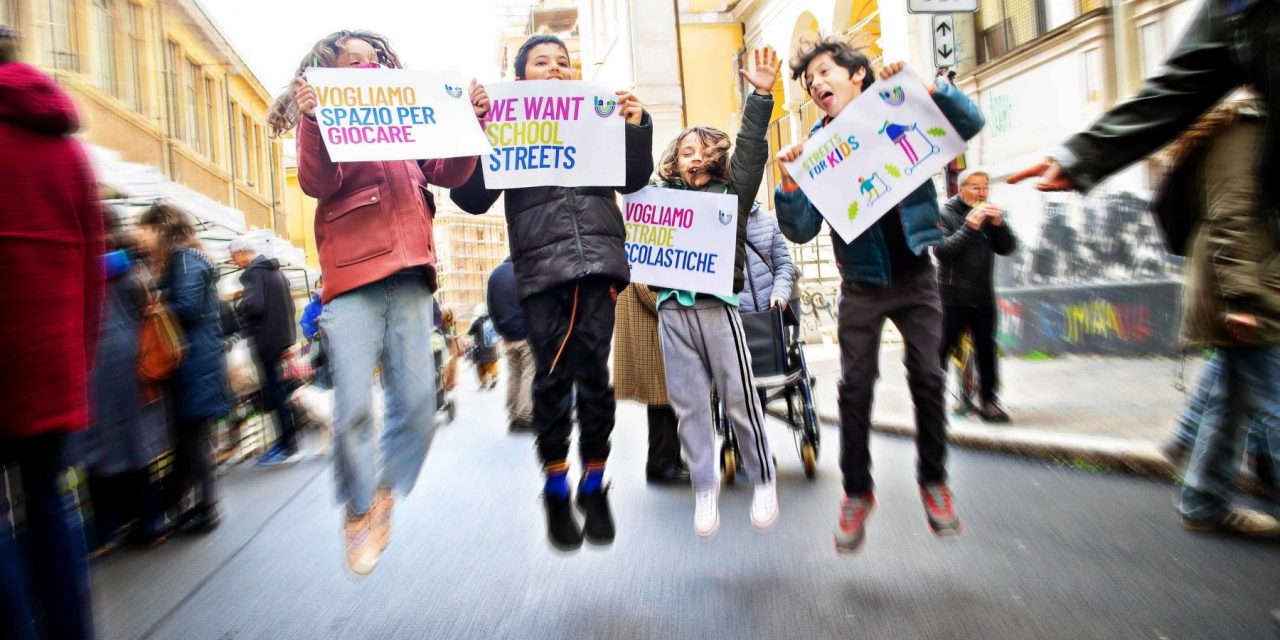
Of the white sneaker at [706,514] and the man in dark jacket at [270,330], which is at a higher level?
the man in dark jacket at [270,330]

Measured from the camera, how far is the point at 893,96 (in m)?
4.25

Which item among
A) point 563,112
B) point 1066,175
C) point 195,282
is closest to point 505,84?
point 563,112

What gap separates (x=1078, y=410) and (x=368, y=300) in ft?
19.8

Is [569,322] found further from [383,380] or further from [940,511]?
[940,511]

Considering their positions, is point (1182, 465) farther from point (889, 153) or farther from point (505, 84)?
point (505, 84)

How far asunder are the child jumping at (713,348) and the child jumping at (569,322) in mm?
662

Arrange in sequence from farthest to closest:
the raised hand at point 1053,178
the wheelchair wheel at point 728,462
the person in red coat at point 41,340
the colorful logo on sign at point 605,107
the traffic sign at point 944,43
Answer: the traffic sign at point 944,43 < the wheelchair wheel at point 728,462 < the colorful logo on sign at point 605,107 < the raised hand at point 1053,178 < the person in red coat at point 41,340

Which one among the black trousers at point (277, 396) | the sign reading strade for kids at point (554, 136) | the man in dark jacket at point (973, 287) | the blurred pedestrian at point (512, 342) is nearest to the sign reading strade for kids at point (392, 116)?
the sign reading strade for kids at point (554, 136)

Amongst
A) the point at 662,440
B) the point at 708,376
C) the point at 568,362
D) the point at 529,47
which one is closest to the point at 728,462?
the point at 662,440

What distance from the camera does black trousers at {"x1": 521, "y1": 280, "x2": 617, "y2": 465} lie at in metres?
4.02

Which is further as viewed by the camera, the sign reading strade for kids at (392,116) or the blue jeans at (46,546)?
the sign reading strade for kids at (392,116)

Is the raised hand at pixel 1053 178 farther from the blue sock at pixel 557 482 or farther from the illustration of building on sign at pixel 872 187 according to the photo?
the blue sock at pixel 557 482

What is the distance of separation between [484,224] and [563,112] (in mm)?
74766

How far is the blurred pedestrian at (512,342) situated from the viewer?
29.9 ft
